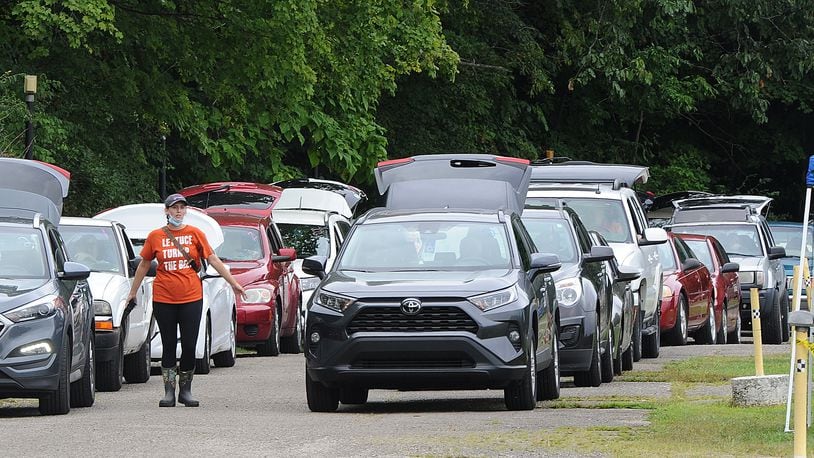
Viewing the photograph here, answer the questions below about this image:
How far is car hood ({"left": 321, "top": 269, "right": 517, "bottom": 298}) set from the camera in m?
14.6

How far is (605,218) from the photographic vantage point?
2302cm

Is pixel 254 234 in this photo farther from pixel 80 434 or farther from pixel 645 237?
pixel 80 434

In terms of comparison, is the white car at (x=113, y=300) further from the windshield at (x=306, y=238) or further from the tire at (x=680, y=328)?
the tire at (x=680, y=328)

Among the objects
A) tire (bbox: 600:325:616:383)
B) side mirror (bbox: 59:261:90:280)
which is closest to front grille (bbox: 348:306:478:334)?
side mirror (bbox: 59:261:90:280)

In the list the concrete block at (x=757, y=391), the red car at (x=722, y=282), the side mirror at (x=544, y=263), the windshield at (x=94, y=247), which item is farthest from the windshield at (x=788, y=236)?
the concrete block at (x=757, y=391)

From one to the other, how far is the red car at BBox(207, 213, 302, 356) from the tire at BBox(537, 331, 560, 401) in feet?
27.3

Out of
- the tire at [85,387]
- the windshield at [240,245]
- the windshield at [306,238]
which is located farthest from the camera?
the windshield at [306,238]

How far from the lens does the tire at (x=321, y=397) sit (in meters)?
15.1

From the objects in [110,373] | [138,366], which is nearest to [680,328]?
[138,366]

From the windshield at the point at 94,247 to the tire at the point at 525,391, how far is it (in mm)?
5675

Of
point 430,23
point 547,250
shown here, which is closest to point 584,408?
point 547,250

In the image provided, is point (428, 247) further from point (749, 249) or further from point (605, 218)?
point (749, 249)

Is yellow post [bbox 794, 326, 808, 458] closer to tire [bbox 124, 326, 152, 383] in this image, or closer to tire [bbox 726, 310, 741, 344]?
tire [bbox 124, 326, 152, 383]

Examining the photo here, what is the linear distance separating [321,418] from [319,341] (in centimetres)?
60
